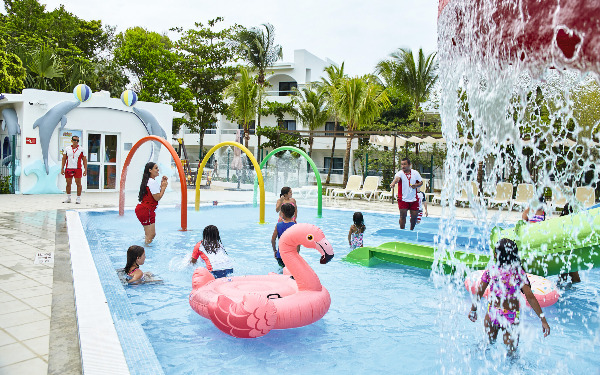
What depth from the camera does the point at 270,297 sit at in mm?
4395

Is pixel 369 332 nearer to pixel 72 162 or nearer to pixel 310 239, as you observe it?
pixel 310 239

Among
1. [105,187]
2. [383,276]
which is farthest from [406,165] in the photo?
[105,187]

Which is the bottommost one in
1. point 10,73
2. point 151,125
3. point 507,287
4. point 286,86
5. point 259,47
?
point 507,287

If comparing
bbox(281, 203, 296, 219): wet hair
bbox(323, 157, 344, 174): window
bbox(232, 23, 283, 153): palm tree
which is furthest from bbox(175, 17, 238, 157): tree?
bbox(281, 203, 296, 219): wet hair

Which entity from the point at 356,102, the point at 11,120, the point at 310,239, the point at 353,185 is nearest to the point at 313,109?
the point at 356,102

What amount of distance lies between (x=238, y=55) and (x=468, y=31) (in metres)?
30.2

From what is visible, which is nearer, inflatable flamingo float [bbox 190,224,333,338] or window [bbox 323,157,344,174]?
inflatable flamingo float [bbox 190,224,333,338]

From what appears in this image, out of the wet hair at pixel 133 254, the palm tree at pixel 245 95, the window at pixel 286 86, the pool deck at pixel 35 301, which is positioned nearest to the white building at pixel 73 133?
the pool deck at pixel 35 301

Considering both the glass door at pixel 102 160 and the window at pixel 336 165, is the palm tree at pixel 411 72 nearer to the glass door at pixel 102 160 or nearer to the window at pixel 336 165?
the window at pixel 336 165

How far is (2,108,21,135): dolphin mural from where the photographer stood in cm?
1509

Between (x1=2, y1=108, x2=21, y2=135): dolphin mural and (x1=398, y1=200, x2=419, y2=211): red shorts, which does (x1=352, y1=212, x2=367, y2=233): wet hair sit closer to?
(x1=398, y1=200, x2=419, y2=211): red shorts

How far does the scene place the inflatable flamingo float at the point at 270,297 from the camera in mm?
3951

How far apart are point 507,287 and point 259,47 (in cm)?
2913

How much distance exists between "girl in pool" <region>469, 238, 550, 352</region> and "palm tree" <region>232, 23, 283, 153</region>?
27.4 m
